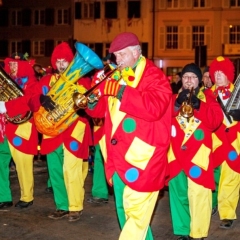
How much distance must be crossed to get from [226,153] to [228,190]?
0.44 meters

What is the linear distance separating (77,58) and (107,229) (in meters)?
2.02

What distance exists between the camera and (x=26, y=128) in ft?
24.0

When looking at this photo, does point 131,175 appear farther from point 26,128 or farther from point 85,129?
point 26,128

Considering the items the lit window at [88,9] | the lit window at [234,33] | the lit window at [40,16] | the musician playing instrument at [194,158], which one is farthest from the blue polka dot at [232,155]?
the lit window at [40,16]

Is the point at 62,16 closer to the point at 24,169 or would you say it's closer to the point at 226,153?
the point at 24,169

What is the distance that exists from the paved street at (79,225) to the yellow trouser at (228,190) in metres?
0.22

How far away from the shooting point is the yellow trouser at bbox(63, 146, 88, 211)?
6.78 metres

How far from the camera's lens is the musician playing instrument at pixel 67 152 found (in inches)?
267

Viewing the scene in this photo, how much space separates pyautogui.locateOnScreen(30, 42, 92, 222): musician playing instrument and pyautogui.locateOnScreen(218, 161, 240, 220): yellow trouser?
1.68 meters

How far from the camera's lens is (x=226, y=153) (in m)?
6.64

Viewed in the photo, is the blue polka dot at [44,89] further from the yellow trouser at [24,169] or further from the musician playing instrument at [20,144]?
the yellow trouser at [24,169]

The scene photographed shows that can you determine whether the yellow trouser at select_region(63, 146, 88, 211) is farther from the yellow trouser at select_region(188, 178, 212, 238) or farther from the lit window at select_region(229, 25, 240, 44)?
the lit window at select_region(229, 25, 240, 44)

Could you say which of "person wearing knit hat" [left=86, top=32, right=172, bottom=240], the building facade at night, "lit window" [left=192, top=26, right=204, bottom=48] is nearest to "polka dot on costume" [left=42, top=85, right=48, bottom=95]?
"person wearing knit hat" [left=86, top=32, right=172, bottom=240]

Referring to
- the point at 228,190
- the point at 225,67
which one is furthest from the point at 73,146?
the point at 225,67
